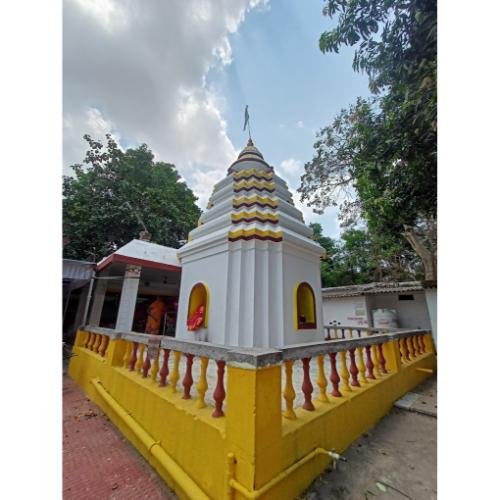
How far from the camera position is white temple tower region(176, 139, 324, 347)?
226 inches

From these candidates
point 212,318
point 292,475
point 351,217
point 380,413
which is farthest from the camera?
point 351,217

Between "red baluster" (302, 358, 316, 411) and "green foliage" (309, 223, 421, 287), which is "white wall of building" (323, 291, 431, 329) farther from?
"red baluster" (302, 358, 316, 411)

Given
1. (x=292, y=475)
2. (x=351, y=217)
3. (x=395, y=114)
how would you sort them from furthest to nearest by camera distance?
(x=351, y=217), (x=395, y=114), (x=292, y=475)

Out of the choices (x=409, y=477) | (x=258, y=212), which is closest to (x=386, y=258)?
(x=258, y=212)

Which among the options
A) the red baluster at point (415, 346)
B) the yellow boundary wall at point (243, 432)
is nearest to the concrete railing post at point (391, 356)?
the yellow boundary wall at point (243, 432)

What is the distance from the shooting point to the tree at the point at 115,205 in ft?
44.4

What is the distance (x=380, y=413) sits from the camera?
3.32m

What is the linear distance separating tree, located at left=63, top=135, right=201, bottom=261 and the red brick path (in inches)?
460

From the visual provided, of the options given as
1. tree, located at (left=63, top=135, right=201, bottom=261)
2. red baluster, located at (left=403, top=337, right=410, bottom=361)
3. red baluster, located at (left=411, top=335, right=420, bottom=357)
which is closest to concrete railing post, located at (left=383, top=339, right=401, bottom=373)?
red baluster, located at (left=403, top=337, right=410, bottom=361)

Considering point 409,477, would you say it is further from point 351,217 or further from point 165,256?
point 351,217

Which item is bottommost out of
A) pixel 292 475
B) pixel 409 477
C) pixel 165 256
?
pixel 409 477

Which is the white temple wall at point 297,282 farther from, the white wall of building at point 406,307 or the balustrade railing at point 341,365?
the white wall of building at point 406,307

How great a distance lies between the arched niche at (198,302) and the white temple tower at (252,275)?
3 cm

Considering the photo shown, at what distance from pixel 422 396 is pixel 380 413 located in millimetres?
1370
